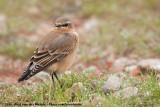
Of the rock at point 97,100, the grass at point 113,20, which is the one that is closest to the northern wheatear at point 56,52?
the rock at point 97,100

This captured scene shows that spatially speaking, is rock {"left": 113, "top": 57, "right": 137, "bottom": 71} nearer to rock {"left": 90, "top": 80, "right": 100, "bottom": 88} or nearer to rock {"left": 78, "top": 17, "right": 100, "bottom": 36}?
rock {"left": 78, "top": 17, "right": 100, "bottom": 36}

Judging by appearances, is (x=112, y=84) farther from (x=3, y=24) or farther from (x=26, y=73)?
(x=3, y=24)

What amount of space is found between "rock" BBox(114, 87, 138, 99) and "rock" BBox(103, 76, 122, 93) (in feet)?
0.79

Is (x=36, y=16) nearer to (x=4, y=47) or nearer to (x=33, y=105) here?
(x=4, y=47)

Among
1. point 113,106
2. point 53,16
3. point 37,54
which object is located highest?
point 53,16

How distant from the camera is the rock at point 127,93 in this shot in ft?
17.5

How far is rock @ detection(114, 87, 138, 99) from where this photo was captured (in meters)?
5.35

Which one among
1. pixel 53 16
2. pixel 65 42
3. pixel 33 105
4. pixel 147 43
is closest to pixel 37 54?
pixel 65 42

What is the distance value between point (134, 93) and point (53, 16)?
815 cm

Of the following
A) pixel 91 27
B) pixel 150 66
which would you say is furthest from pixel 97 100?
pixel 91 27

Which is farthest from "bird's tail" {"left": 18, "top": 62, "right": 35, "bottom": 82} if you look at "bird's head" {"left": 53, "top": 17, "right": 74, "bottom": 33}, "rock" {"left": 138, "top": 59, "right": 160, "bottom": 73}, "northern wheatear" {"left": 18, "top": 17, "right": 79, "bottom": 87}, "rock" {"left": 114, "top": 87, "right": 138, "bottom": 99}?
"rock" {"left": 138, "top": 59, "right": 160, "bottom": 73}

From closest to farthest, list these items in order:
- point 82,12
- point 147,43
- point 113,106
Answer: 1. point 113,106
2. point 147,43
3. point 82,12

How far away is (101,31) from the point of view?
11203mm

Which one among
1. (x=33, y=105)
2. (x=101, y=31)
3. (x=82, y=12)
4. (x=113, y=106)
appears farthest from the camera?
(x=82, y=12)
